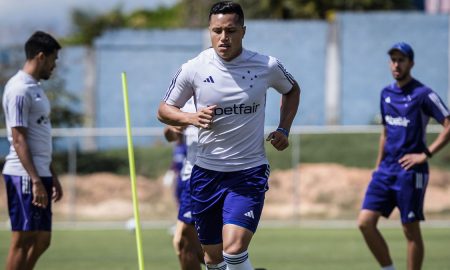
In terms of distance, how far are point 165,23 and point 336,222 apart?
38.5 metres

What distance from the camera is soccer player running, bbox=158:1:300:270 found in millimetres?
7188

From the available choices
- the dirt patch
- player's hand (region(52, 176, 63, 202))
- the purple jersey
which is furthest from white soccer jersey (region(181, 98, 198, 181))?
the dirt patch

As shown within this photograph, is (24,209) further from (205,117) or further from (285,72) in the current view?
(285,72)

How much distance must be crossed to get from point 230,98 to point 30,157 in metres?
2.19

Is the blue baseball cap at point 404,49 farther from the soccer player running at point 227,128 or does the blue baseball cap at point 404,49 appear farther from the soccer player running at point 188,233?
the soccer player running at point 227,128

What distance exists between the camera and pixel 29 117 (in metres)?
8.56

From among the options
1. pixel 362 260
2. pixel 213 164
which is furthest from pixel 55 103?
pixel 213 164

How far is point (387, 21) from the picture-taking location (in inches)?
1244

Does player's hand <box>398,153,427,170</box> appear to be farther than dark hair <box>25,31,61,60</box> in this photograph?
Yes

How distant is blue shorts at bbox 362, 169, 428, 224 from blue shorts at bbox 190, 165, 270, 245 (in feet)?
8.69

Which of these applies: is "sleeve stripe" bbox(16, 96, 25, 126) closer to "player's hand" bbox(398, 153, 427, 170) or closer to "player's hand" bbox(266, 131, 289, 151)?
"player's hand" bbox(266, 131, 289, 151)

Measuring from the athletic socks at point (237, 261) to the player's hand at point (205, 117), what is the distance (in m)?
0.96

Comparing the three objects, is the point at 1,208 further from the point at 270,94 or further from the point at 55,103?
the point at 270,94

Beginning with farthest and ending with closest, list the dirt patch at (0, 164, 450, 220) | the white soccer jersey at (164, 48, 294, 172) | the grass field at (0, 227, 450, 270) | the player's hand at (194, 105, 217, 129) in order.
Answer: the dirt patch at (0, 164, 450, 220)
the grass field at (0, 227, 450, 270)
the white soccer jersey at (164, 48, 294, 172)
the player's hand at (194, 105, 217, 129)
